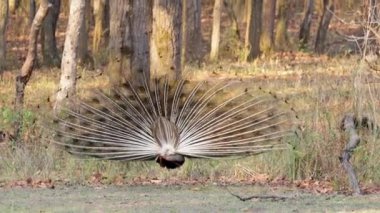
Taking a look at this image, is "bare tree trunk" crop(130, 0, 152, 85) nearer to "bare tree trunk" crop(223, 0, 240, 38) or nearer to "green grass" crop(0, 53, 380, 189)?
"green grass" crop(0, 53, 380, 189)

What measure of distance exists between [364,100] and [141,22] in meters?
6.09

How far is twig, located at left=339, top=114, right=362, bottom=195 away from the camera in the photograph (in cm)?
947

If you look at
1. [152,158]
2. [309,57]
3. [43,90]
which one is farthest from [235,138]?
[309,57]

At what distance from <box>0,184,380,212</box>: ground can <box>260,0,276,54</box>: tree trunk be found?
22422mm

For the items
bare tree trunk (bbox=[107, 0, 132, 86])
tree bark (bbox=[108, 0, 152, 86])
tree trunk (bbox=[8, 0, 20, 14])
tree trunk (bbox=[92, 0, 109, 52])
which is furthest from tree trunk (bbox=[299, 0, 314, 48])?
bare tree trunk (bbox=[107, 0, 132, 86])

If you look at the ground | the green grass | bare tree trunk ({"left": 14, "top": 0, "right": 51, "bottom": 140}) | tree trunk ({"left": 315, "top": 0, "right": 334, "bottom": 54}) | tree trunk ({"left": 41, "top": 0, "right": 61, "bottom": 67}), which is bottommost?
the ground

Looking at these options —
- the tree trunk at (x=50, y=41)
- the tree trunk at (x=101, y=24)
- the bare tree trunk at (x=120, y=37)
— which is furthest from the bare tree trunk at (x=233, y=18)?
the bare tree trunk at (x=120, y=37)

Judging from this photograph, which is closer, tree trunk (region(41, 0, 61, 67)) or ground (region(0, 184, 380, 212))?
ground (region(0, 184, 380, 212))

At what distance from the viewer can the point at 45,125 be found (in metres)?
11.2

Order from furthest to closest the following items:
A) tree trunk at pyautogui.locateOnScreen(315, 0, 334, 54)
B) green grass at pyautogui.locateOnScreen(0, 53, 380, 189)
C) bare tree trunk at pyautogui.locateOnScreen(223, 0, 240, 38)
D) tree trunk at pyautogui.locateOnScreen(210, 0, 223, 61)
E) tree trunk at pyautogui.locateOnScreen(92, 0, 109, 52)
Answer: tree trunk at pyautogui.locateOnScreen(315, 0, 334, 54), bare tree trunk at pyautogui.locateOnScreen(223, 0, 240, 38), tree trunk at pyautogui.locateOnScreen(210, 0, 223, 61), tree trunk at pyautogui.locateOnScreen(92, 0, 109, 52), green grass at pyautogui.locateOnScreen(0, 53, 380, 189)

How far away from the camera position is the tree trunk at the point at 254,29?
1230 inches

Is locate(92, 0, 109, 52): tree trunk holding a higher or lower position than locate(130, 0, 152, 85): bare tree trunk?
higher

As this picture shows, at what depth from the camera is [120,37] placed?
16062 mm

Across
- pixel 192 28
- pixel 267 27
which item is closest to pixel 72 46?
pixel 192 28
